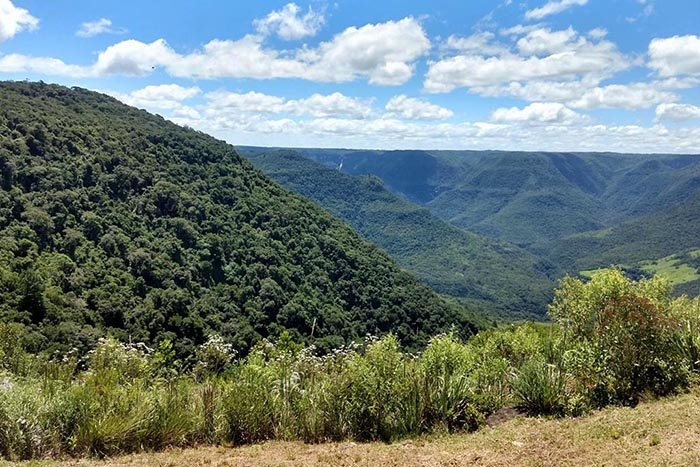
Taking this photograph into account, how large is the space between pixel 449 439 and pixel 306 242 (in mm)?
61785

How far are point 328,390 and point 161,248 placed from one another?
46111mm

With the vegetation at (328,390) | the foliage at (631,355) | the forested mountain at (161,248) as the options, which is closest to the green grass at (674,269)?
the forested mountain at (161,248)

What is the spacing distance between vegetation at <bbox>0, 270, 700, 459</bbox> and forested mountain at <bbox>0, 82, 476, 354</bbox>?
19991 millimetres

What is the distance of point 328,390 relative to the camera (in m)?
10.1

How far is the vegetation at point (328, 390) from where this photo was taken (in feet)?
29.2

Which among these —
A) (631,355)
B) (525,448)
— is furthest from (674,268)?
(525,448)

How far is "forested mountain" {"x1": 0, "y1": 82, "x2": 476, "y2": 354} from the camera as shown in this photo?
127 feet

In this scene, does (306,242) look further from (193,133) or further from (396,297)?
(193,133)

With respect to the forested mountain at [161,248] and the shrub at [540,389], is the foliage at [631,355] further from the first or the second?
the forested mountain at [161,248]

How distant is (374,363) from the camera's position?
10172 mm

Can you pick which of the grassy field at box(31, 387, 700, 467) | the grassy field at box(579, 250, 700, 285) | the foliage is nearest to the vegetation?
the foliage

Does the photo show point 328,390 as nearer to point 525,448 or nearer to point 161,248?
point 525,448

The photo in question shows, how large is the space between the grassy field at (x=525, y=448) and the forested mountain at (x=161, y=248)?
21767 millimetres

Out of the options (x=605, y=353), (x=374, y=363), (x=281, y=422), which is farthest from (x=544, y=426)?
(x=281, y=422)
